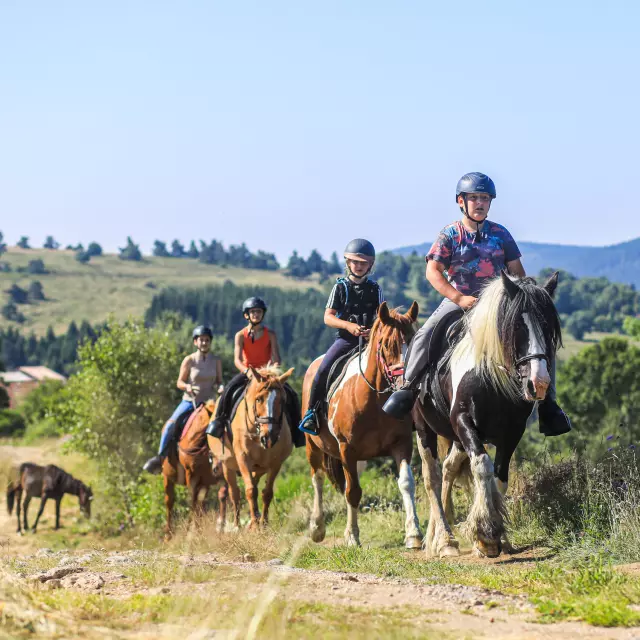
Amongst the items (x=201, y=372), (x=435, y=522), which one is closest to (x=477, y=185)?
(x=435, y=522)

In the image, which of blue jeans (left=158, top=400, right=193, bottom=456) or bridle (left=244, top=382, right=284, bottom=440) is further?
blue jeans (left=158, top=400, right=193, bottom=456)

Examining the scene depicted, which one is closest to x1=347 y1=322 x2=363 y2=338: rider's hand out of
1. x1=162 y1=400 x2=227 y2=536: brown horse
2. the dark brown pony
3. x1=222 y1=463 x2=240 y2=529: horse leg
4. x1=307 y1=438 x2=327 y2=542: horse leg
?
x1=307 y1=438 x2=327 y2=542: horse leg

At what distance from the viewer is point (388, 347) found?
36.6 ft

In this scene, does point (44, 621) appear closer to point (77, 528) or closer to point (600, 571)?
point (600, 571)

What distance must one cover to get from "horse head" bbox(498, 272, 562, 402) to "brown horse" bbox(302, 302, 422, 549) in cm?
177

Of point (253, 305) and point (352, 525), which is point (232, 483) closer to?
point (253, 305)

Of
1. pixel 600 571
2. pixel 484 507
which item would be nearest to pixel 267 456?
pixel 484 507

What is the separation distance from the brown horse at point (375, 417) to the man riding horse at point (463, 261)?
368 mm

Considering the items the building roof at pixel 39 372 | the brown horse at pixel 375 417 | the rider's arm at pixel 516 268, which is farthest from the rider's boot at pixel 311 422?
the building roof at pixel 39 372

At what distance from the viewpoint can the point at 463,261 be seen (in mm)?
10500

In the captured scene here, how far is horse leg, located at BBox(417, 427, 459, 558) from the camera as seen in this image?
34.2ft

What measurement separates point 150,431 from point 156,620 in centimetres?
2655

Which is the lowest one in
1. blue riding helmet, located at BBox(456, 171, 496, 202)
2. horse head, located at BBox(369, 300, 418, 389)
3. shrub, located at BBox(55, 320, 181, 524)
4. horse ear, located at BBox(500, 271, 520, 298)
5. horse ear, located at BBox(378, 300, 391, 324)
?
shrub, located at BBox(55, 320, 181, 524)

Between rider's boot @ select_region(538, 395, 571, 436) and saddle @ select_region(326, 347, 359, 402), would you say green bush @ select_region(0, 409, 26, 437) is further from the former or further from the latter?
rider's boot @ select_region(538, 395, 571, 436)
